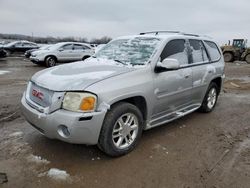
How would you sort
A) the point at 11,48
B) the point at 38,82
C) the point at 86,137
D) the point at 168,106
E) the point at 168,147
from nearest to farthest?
1. the point at 86,137
2. the point at 38,82
3. the point at 168,147
4. the point at 168,106
5. the point at 11,48

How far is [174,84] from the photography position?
182 inches

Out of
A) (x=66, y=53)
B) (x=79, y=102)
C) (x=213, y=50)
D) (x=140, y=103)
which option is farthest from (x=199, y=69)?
(x=66, y=53)

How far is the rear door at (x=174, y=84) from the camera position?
4352 mm

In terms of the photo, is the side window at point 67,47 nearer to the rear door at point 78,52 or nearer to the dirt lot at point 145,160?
the rear door at point 78,52

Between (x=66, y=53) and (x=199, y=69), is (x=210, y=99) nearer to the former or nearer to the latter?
(x=199, y=69)

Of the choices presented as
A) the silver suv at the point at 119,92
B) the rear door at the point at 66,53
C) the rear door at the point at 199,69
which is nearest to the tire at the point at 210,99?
the rear door at the point at 199,69

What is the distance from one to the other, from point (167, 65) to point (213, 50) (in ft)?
8.07

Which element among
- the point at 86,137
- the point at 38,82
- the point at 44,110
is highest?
the point at 38,82

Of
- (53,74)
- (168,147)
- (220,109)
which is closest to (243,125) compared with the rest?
(220,109)

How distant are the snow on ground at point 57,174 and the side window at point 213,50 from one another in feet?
13.3

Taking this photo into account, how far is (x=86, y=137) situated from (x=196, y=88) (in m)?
2.71

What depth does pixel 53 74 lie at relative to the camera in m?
4.02

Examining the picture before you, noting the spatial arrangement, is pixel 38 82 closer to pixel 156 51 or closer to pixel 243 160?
pixel 156 51

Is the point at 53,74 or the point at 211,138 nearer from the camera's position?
the point at 53,74
